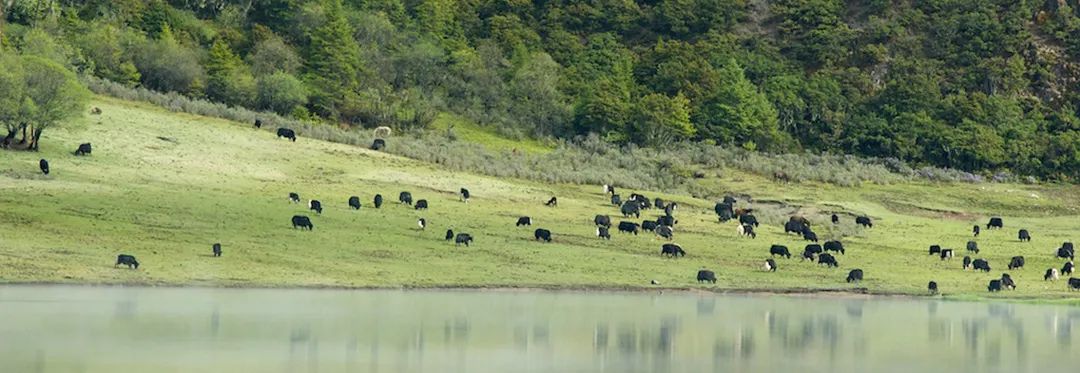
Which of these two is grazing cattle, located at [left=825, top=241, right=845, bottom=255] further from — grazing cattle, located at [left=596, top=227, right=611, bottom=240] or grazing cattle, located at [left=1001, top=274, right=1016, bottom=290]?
grazing cattle, located at [left=596, top=227, right=611, bottom=240]

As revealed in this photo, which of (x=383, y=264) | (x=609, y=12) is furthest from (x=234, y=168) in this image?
(x=609, y=12)

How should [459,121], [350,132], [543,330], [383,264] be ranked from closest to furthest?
[543,330] → [383,264] → [350,132] → [459,121]

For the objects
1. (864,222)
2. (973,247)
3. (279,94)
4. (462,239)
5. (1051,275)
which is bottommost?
(1051,275)

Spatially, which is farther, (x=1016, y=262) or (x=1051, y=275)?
(x=1016, y=262)

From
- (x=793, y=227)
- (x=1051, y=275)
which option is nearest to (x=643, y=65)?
(x=793, y=227)

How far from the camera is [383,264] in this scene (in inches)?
2327

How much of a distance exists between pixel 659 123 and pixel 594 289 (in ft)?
183

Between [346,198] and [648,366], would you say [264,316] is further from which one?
[346,198]

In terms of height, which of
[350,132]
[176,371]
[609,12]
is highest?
[609,12]

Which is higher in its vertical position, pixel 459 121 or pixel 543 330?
pixel 459 121

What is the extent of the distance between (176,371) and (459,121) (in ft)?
280

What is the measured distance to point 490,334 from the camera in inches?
1561

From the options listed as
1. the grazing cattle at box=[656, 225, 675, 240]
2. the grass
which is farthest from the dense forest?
the grazing cattle at box=[656, 225, 675, 240]

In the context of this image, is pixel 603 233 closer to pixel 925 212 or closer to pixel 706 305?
pixel 706 305
